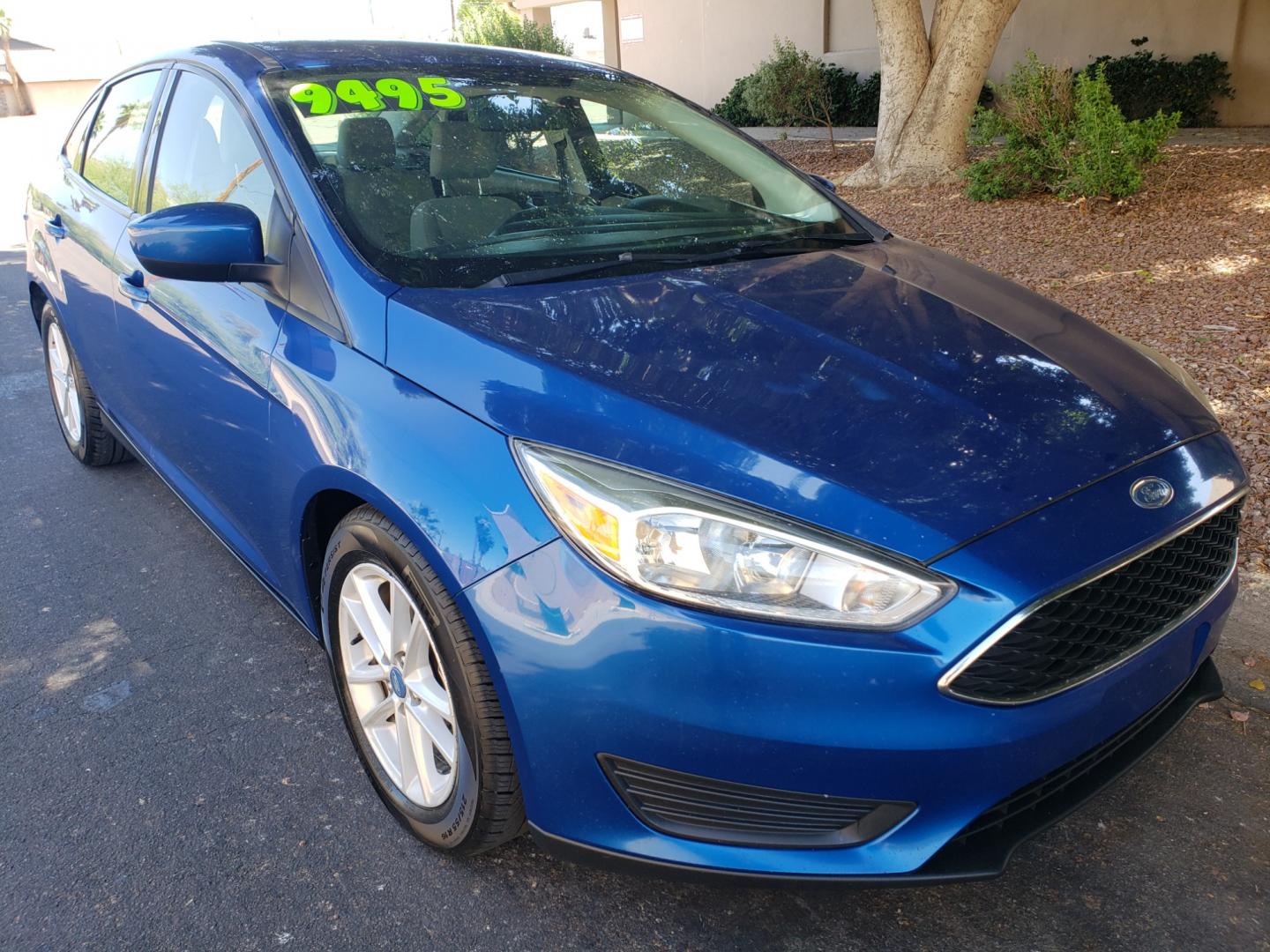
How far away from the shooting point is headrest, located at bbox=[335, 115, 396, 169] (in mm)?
2797

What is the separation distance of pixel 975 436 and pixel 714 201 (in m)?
1.53

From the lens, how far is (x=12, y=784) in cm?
263

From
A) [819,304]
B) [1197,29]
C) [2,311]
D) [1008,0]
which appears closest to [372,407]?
[819,304]

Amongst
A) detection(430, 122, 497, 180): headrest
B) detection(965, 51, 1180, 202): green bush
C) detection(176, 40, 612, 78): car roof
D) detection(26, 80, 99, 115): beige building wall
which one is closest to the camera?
detection(430, 122, 497, 180): headrest

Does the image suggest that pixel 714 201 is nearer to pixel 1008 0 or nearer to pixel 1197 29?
Answer: pixel 1008 0

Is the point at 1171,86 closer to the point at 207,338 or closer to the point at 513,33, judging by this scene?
the point at 513,33

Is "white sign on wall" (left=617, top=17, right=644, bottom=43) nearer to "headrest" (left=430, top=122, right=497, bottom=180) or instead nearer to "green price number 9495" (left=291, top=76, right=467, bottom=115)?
"green price number 9495" (left=291, top=76, right=467, bottom=115)

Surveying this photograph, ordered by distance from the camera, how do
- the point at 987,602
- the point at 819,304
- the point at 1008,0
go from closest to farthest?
the point at 987,602 < the point at 819,304 < the point at 1008,0

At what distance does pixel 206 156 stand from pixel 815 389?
6.79 ft

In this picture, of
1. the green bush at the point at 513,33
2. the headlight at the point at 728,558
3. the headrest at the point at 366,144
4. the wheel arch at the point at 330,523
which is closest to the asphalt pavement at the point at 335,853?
the wheel arch at the point at 330,523

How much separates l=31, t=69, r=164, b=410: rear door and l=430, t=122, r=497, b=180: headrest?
1.27 meters

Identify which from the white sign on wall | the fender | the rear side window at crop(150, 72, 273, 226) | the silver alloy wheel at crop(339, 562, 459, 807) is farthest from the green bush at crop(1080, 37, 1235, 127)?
the silver alloy wheel at crop(339, 562, 459, 807)

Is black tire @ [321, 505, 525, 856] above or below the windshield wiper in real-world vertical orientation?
below

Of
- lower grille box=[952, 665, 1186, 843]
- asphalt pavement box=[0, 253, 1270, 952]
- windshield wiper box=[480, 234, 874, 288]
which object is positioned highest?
windshield wiper box=[480, 234, 874, 288]
